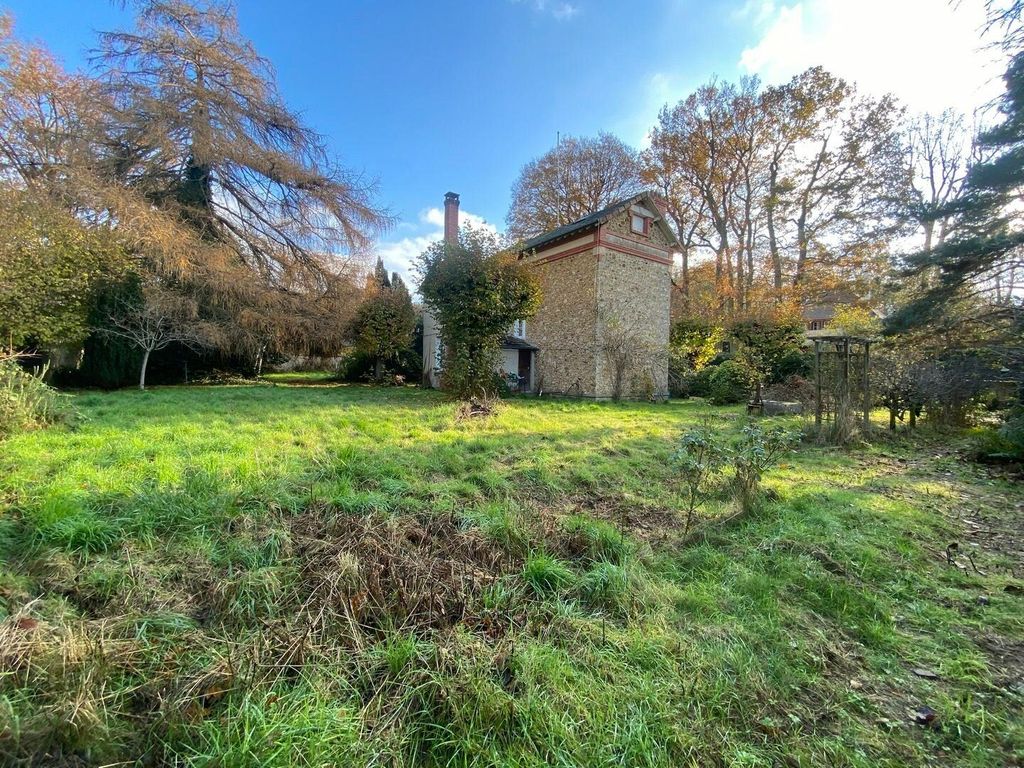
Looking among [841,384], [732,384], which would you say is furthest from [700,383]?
[841,384]

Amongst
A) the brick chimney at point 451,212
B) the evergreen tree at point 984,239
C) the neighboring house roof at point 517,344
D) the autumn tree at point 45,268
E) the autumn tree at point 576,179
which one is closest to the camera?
the evergreen tree at point 984,239

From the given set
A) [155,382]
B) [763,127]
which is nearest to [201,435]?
[155,382]

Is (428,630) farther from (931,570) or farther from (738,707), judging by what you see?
(931,570)

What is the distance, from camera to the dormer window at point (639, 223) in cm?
1574

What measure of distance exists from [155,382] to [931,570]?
21.0 m

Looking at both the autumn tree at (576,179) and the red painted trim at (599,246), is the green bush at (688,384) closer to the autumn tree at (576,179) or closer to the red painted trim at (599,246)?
the red painted trim at (599,246)

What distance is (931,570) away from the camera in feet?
10.2

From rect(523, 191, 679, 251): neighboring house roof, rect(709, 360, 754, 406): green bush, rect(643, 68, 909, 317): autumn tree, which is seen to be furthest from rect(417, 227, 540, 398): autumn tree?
rect(643, 68, 909, 317): autumn tree

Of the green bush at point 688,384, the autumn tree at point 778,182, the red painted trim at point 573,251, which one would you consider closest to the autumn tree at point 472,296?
the red painted trim at point 573,251

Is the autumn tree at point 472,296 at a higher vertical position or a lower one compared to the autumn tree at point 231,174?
lower

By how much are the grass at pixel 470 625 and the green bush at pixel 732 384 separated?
1105 centimetres

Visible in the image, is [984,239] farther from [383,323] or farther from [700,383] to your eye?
[383,323]

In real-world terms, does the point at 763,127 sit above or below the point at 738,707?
above

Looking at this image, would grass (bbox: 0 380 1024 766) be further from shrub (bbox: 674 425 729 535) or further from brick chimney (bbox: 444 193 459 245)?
brick chimney (bbox: 444 193 459 245)
